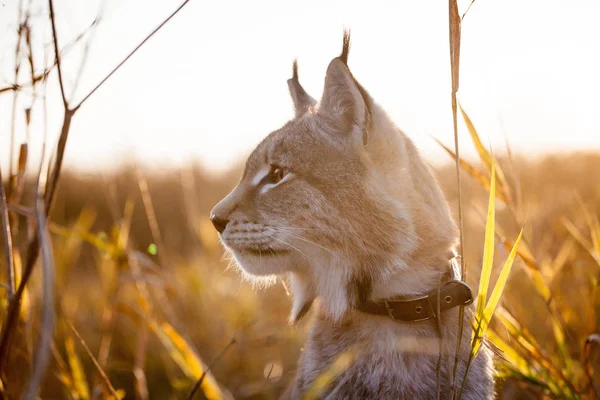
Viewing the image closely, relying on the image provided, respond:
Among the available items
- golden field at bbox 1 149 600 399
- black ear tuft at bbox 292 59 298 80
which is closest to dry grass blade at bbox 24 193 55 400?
golden field at bbox 1 149 600 399

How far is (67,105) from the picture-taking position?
130 cm

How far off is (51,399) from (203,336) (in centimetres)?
117

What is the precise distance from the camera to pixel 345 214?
2.27 meters

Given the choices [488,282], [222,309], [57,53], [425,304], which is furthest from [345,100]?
[222,309]

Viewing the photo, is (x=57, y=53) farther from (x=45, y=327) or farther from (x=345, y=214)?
(x=345, y=214)

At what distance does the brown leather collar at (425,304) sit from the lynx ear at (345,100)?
741 mm

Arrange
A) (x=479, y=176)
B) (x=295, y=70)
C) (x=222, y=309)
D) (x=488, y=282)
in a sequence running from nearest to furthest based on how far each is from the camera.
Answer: (x=488, y=282), (x=479, y=176), (x=295, y=70), (x=222, y=309)

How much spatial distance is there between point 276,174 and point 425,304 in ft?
3.49

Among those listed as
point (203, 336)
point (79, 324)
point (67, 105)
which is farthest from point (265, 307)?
point (67, 105)

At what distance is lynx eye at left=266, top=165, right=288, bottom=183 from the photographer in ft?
8.63

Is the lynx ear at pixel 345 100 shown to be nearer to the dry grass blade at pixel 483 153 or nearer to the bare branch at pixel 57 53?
the dry grass blade at pixel 483 153

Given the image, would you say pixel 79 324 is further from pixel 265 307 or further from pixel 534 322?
pixel 534 322

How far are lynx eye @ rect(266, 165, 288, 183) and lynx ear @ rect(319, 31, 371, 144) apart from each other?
368mm

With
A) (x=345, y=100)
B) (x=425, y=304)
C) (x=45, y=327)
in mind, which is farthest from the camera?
(x=345, y=100)
